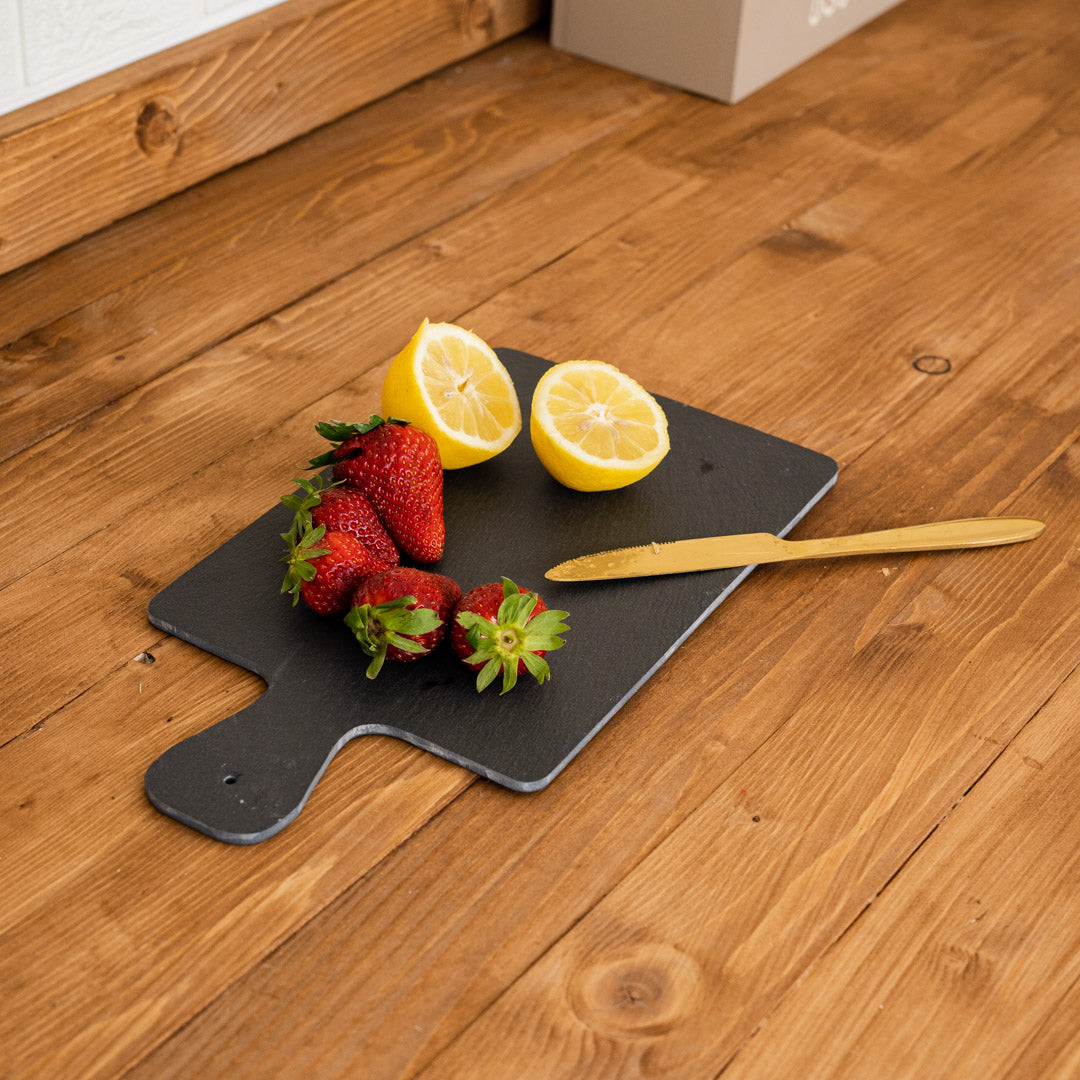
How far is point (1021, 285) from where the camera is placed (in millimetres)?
1301

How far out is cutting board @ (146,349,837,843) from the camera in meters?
0.77

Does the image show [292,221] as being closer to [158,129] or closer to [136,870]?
[158,129]

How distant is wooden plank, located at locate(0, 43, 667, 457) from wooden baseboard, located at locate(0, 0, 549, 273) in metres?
0.03

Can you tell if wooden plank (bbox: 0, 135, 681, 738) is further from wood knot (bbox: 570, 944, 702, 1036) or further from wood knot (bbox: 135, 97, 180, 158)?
wood knot (bbox: 570, 944, 702, 1036)

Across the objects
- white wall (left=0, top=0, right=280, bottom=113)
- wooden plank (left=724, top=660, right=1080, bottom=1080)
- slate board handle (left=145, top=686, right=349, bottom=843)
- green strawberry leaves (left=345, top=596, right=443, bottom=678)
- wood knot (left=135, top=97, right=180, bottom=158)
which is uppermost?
white wall (left=0, top=0, right=280, bottom=113)

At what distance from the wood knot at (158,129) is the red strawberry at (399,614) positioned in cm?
68

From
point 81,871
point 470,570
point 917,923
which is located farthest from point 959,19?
point 81,871

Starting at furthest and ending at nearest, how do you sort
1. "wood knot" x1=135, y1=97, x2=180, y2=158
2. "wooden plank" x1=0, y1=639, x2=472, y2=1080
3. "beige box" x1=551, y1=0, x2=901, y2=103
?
"beige box" x1=551, y1=0, x2=901, y2=103
"wood knot" x1=135, y1=97, x2=180, y2=158
"wooden plank" x1=0, y1=639, x2=472, y2=1080

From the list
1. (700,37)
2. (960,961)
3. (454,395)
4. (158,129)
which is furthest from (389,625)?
(700,37)

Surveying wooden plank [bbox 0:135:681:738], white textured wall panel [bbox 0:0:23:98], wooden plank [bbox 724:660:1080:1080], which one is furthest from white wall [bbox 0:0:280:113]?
wooden plank [bbox 724:660:1080:1080]

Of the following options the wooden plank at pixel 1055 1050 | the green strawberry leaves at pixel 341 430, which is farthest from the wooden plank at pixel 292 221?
the wooden plank at pixel 1055 1050

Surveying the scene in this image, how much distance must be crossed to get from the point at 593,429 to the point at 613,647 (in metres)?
0.16

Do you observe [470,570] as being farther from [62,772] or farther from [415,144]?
[415,144]

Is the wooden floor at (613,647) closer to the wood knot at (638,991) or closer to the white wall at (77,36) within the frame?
the wood knot at (638,991)
